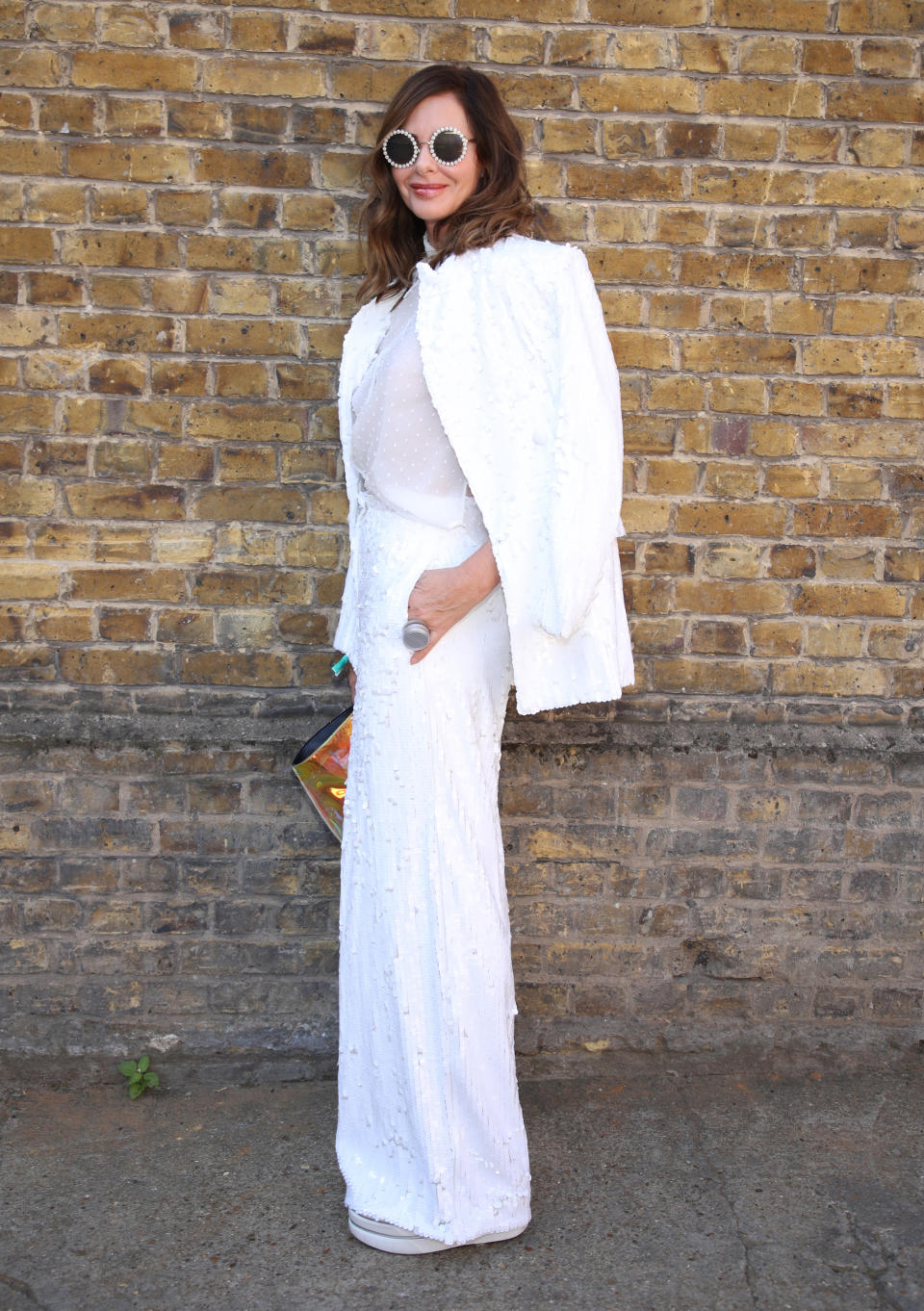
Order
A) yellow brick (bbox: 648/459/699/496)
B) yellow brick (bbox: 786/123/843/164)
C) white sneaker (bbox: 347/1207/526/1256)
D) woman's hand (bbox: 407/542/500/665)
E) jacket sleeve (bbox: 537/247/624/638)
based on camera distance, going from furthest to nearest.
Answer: yellow brick (bbox: 648/459/699/496), yellow brick (bbox: 786/123/843/164), white sneaker (bbox: 347/1207/526/1256), woman's hand (bbox: 407/542/500/665), jacket sleeve (bbox: 537/247/624/638)

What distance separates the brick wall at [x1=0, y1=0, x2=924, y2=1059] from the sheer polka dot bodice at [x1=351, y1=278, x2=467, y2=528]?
2.25 ft

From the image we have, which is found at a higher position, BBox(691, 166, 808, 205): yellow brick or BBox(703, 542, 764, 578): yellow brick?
BBox(691, 166, 808, 205): yellow brick

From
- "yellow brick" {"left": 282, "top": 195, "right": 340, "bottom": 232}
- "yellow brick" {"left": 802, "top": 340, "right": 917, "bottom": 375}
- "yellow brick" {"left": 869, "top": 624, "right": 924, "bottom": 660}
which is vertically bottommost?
"yellow brick" {"left": 869, "top": 624, "right": 924, "bottom": 660}

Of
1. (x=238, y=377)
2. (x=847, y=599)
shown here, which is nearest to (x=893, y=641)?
(x=847, y=599)

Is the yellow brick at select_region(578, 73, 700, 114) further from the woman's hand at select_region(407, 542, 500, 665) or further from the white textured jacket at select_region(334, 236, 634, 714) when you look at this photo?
the woman's hand at select_region(407, 542, 500, 665)

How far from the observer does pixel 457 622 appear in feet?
8.25

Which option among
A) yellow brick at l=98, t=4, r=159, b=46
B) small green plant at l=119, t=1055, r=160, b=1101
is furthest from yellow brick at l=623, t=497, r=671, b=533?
small green plant at l=119, t=1055, r=160, b=1101

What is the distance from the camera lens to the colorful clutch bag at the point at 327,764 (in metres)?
3.05

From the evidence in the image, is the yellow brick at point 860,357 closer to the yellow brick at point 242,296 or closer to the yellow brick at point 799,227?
the yellow brick at point 799,227

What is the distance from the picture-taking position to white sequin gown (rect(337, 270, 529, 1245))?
2502 mm

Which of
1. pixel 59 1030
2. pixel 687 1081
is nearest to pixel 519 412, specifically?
pixel 687 1081

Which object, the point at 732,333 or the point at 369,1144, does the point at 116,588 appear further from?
the point at 732,333

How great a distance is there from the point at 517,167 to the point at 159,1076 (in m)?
2.65

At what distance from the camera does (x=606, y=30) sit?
3090mm
